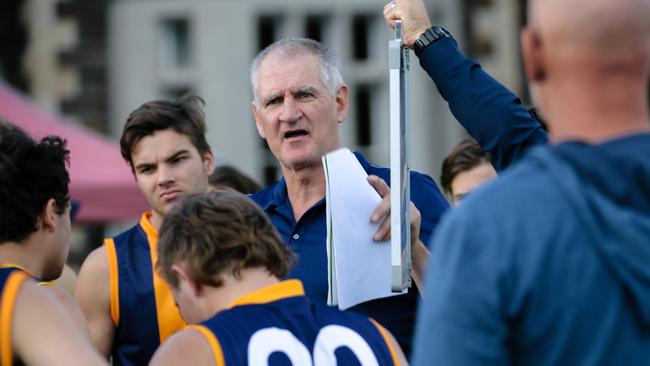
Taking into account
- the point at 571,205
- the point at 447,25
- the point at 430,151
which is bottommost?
the point at 430,151

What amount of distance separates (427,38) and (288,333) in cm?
81

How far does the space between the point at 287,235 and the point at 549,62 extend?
2.11 metres

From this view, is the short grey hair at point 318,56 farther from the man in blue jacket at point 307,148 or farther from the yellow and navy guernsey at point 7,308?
the yellow and navy guernsey at point 7,308

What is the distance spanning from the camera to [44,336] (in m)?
2.80

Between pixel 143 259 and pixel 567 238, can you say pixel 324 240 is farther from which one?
pixel 567 238

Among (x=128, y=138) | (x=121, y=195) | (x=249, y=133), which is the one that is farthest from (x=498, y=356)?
(x=249, y=133)

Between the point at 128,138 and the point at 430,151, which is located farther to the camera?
the point at 430,151

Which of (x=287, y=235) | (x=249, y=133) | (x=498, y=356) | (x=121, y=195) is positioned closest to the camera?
(x=498, y=356)

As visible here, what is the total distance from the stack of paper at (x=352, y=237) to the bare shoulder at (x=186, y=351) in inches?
34.2

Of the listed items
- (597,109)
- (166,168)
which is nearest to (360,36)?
(166,168)

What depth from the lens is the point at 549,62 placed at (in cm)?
211

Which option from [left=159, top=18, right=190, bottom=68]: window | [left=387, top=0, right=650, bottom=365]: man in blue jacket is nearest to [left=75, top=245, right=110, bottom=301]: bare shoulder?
[left=387, top=0, right=650, bottom=365]: man in blue jacket

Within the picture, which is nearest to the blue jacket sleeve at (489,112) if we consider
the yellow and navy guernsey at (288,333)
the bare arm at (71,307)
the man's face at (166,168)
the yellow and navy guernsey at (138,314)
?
the yellow and navy guernsey at (288,333)

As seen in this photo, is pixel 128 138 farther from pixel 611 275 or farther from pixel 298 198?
pixel 611 275
